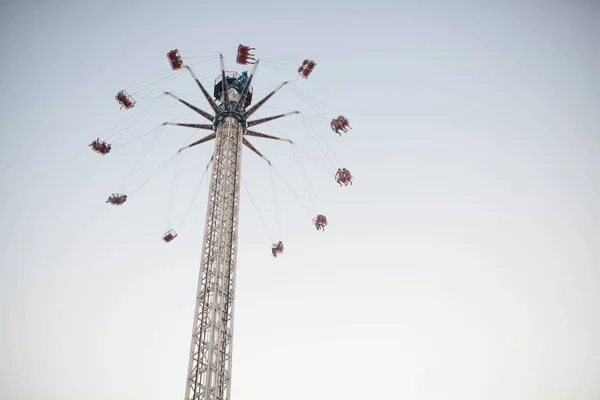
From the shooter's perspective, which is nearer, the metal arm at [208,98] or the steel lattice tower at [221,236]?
the steel lattice tower at [221,236]

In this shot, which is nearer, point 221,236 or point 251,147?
point 221,236

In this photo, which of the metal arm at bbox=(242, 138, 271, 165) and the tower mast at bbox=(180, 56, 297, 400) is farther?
the metal arm at bbox=(242, 138, 271, 165)

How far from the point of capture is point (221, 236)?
72.5ft

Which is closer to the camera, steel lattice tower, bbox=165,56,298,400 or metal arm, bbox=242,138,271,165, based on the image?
steel lattice tower, bbox=165,56,298,400

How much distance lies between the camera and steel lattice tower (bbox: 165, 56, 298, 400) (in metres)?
19.6

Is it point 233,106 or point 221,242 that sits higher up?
point 233,106

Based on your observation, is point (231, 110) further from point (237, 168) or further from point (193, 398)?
point (193, 398)

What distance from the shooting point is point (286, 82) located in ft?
90.4

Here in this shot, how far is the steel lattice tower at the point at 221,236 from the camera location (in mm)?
19562

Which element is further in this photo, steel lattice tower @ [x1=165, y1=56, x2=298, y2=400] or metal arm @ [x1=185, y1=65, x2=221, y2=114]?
metal arm @ [x1=185, y1=65, x2=221, y2=114]

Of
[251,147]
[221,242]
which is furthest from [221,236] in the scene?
[251,147]

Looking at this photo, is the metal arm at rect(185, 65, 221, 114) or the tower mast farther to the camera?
the metal arm at rect(185, 65, 221, 114)

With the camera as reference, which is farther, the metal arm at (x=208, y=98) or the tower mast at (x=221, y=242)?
the metal arm at (x=208, y=98)

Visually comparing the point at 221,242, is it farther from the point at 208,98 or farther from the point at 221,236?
the point at 208,98
